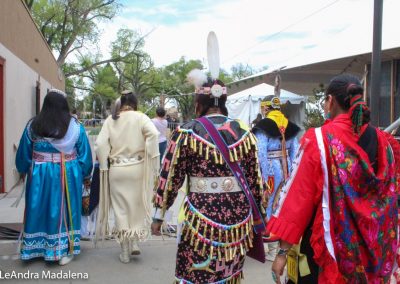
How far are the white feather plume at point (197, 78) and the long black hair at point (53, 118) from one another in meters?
1.94

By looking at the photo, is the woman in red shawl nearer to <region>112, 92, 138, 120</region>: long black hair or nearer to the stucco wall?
<region>112, 92, 138, 120</region>: long black hair

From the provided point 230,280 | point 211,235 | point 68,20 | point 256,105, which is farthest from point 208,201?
point 68,20

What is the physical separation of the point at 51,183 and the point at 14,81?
6121mm

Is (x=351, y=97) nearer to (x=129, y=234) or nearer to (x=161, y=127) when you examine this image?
(x=129, y=234)

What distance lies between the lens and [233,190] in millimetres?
2881

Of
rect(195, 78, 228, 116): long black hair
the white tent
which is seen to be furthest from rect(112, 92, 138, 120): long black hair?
the white tent

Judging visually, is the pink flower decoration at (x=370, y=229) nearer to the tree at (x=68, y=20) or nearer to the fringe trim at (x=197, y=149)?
the fringe trim at (x=197, y=149)

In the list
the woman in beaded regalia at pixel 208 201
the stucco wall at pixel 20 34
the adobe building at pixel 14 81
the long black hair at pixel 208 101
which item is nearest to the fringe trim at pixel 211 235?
the woman in beaded regalia at pixel 208 201

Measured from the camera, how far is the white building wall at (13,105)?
8727mm

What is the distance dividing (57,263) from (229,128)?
8.89 feet

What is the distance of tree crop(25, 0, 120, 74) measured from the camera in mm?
36844

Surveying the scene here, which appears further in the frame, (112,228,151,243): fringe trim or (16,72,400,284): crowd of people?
(112,228,151,243): fringe trim

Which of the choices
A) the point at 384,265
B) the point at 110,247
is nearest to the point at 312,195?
the point at 384,265

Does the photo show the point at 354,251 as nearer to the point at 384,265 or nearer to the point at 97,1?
the point at 384,265
